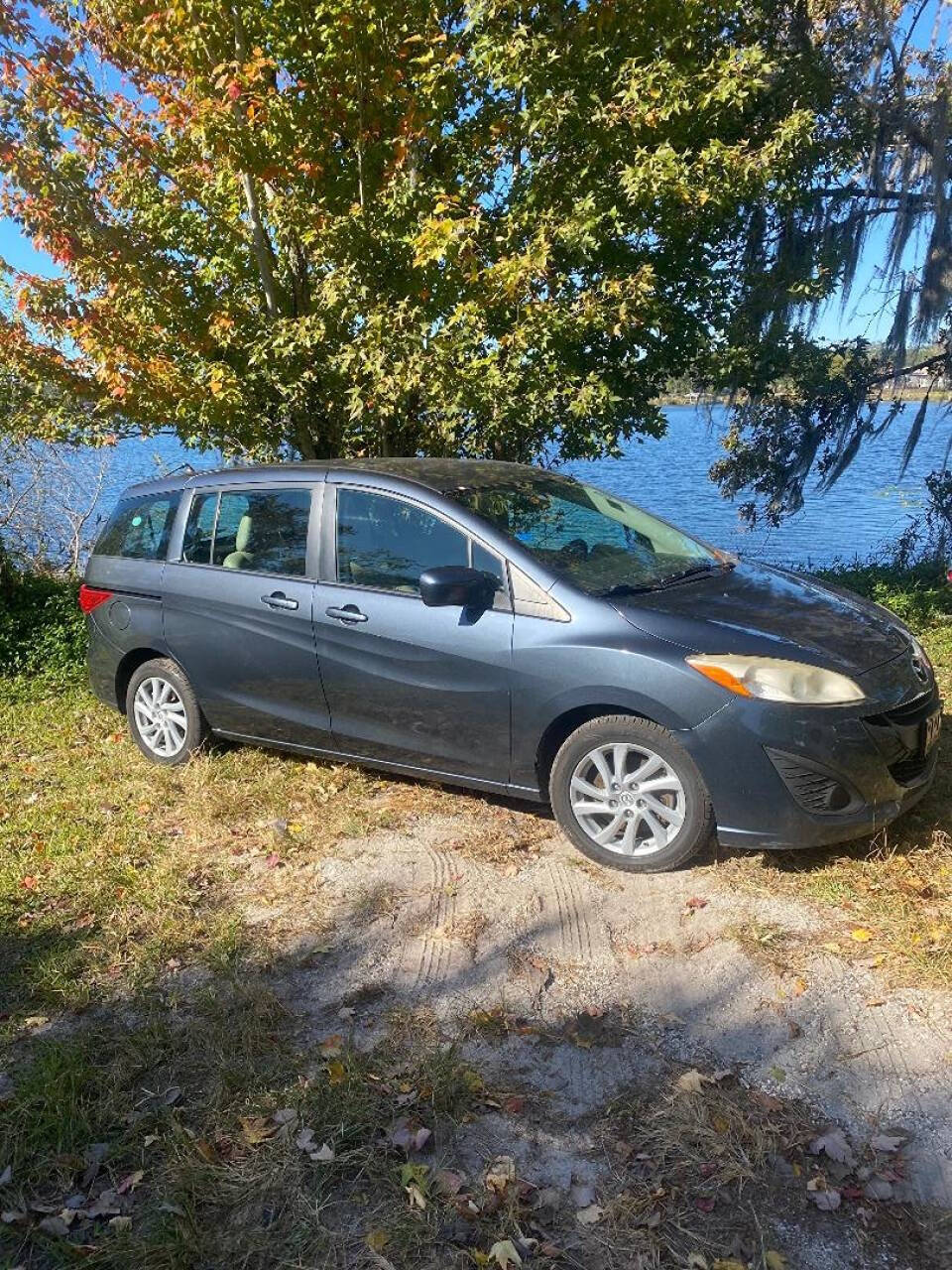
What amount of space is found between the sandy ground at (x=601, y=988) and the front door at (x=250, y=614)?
3.19 ft

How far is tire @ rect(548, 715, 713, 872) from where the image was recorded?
3.72 meters

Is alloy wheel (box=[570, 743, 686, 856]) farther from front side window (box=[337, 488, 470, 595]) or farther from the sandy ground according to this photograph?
front side window (box=[337, 488, 470, 595])

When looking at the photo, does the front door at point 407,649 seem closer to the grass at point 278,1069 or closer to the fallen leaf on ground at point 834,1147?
the grass at point 278,1069

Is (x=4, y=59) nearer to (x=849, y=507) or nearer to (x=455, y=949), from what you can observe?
(x=455, y=949)

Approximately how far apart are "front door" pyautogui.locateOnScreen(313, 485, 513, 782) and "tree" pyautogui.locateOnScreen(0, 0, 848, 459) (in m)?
2.41

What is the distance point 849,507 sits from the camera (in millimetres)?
15406

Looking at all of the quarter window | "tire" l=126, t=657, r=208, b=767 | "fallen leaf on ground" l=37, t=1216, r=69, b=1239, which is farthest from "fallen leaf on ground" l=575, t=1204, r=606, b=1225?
the quarter window

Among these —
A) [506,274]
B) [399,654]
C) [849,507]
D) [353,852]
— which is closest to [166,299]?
[506,274]

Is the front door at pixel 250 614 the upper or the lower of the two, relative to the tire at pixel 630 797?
upper

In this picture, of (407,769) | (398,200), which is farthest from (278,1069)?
(398,200)

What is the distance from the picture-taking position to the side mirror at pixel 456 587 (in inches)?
157

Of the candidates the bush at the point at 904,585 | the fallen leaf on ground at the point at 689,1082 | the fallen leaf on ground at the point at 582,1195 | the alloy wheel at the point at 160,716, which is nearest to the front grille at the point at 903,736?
the fallen leaf on ground at the point at 689,1082

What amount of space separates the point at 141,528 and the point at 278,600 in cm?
135

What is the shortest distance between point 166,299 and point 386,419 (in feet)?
6.20
